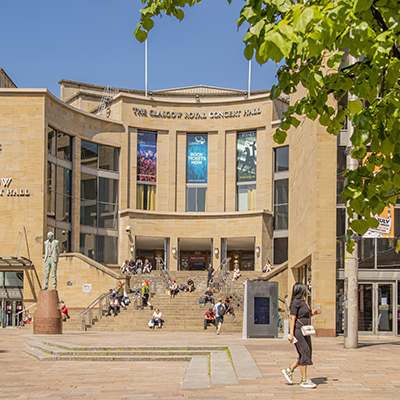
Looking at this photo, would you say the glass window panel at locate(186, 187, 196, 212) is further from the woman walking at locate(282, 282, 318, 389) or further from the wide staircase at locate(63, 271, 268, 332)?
the woman walking at locate(282, 282, 318, 389)

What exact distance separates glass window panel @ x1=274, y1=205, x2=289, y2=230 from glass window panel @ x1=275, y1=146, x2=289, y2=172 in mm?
2882

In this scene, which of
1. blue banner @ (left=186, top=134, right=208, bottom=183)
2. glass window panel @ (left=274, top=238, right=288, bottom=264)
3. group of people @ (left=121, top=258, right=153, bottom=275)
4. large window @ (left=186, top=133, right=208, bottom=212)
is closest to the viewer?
group of people @ (left=121, top=258, right=153, bottom=275)

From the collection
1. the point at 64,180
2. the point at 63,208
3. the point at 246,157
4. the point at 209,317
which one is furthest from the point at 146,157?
the point at 209,317

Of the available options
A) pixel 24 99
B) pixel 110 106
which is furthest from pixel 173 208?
pixel 24 99

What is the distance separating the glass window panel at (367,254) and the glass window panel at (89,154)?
1037 inches

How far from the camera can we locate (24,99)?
129 ft

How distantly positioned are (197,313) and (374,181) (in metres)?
24.5

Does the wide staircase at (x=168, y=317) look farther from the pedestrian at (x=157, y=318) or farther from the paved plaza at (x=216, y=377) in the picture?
the paved plaza at (x=216, y=377)

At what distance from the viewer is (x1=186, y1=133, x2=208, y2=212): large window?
46.3m

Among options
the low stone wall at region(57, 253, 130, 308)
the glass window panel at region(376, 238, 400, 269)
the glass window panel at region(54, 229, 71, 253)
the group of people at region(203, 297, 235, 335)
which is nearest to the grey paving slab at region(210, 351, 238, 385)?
the glass window panel at region(376, 238, 400, 269)

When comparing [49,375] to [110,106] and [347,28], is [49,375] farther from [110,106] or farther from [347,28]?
[110,106]

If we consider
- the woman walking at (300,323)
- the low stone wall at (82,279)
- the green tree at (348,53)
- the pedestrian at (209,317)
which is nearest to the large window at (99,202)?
the low stone wall at (82,279)

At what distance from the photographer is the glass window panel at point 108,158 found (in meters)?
45.3

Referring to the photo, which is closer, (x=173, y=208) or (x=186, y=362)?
(x=186, y=362)
